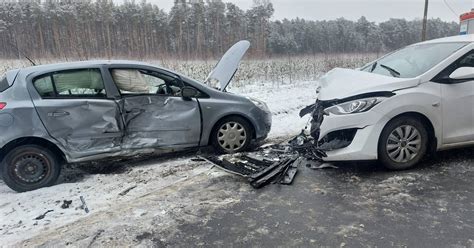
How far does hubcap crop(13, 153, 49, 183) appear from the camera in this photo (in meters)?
4.60

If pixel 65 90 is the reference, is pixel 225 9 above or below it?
above

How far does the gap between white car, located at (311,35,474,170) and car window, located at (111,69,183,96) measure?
229 cm

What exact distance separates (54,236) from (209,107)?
285 centimetres

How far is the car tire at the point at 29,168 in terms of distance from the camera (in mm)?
4566

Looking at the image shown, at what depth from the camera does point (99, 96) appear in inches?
198

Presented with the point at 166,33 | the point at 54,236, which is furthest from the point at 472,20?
the point at 166,33

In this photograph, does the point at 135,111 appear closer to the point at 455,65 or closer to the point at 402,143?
the point at 402,143

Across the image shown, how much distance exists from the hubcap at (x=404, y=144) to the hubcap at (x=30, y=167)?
438 cm

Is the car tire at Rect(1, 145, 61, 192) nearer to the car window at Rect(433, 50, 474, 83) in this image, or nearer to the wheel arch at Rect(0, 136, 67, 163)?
the wheel arch at Rect(0, 136, 67, 163)

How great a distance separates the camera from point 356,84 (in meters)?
4.73

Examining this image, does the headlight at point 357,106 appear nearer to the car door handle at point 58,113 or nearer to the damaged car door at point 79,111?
the damaged car door at point 79,111

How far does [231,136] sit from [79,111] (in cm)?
222

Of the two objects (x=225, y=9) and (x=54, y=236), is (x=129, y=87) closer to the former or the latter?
(x=54, y=236)

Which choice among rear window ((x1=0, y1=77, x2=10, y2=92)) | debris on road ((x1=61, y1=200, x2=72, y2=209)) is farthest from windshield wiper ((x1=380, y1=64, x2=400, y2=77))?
rear window ((x1=0, y1=77, x2=10, y2=92))
